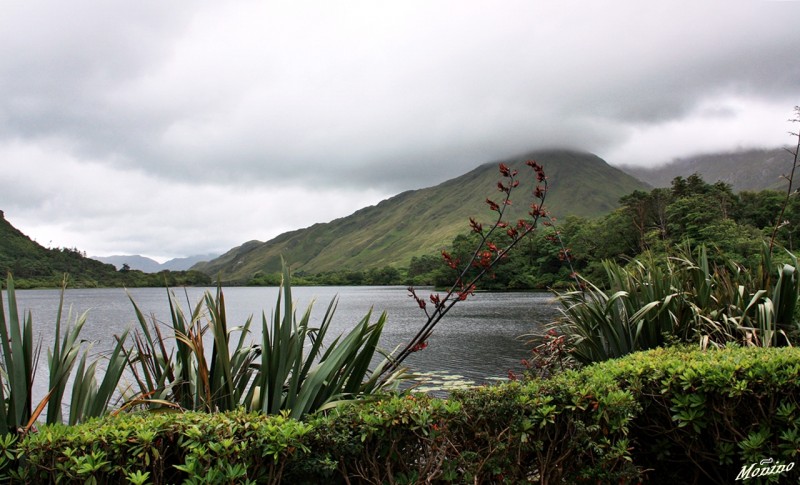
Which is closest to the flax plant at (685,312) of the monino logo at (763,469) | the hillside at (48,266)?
the monino logo at (763,469)

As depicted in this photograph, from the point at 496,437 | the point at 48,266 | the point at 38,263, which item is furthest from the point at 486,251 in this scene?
the point at 48,266

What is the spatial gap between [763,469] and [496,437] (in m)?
1.79

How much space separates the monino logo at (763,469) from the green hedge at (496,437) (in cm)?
2

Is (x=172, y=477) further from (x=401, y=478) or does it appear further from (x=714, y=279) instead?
(x=714, y=279)

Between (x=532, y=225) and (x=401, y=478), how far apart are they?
Result: 7.05 ft

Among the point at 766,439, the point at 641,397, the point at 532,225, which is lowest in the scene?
the point at 766,439

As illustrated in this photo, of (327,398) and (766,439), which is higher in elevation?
(327,398)

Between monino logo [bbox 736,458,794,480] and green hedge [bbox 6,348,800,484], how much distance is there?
2 cm

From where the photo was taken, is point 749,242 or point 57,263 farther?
point 57,263

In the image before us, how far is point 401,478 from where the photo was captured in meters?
2.64

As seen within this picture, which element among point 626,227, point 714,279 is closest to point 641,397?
point 714,279

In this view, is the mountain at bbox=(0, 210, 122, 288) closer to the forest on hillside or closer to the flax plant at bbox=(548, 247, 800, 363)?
the forest on hillside

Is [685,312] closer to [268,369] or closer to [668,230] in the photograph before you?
[268,369]

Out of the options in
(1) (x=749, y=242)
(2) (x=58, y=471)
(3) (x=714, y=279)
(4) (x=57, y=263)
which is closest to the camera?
(2) (x=58, y=471)
